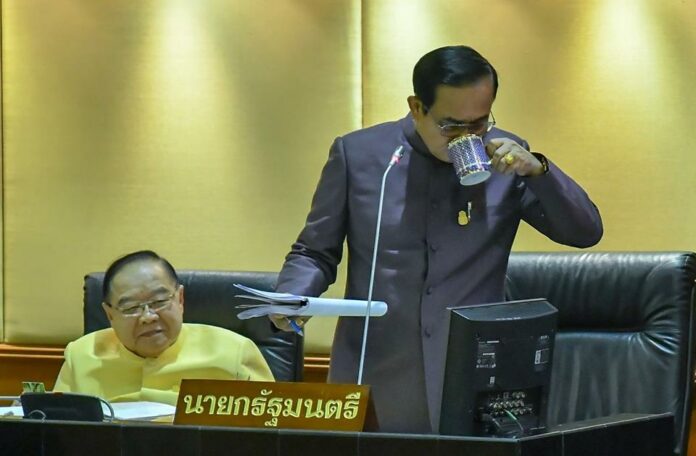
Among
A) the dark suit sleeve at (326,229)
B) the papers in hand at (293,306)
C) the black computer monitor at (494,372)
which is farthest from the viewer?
the dark suit sleeve at (326,229)

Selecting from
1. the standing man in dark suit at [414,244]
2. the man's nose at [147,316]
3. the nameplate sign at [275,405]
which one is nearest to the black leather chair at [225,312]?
the man's nose at [147,316]

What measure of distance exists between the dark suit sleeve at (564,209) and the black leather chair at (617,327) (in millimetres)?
574

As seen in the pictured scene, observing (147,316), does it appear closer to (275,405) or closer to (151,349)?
(151,349)

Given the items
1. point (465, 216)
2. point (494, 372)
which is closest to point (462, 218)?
point (465, 216)

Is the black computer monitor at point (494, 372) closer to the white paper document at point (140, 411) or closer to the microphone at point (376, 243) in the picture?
the microphone at point (376, 243)

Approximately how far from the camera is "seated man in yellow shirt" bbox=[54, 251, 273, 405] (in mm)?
3066

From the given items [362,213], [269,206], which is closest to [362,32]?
[269,206]

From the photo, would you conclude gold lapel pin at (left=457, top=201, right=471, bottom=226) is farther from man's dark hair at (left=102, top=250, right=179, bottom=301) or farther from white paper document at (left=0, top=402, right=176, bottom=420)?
man's dark hair at (left=102, top=250, right=179, bottom=301)

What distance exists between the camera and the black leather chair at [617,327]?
2.81 meters

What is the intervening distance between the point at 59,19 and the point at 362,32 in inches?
41.7

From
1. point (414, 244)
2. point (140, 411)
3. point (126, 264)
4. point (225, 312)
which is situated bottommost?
point (140, 411)

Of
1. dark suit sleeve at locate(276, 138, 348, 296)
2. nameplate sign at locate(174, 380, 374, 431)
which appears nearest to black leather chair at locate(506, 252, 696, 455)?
dark suit sleeve at locate(276, 138, 348, 296)

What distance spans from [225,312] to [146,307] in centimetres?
28

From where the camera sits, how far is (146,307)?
3.06 m
